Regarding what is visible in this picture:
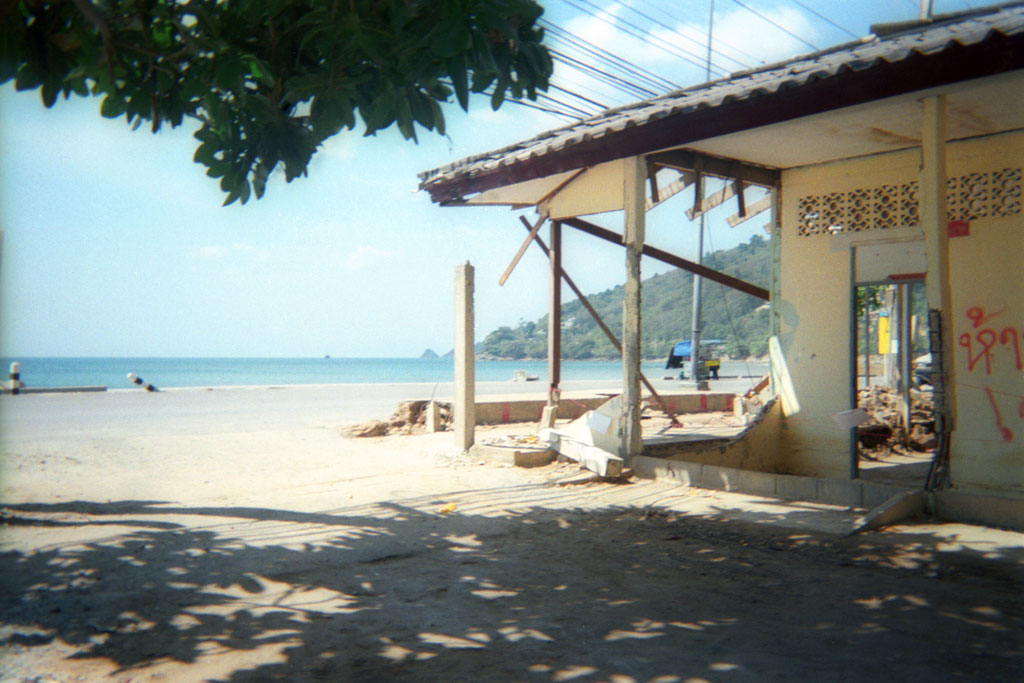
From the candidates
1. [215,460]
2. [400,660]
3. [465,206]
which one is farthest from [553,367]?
[400,660]

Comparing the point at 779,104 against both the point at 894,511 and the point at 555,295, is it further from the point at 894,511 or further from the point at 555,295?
the point at 555,295

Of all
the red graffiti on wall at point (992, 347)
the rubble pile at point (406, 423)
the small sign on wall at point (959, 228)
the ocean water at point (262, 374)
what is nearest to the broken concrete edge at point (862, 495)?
the red graffiti on wall at point (992, 347)

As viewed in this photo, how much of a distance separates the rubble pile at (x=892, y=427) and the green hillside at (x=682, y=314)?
216 feet

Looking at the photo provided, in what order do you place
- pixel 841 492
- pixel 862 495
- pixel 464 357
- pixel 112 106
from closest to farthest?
pixel 112 106 < pixel 862 495 < pixel 841 492 < pixel 464 357

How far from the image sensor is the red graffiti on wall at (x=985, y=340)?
671cm

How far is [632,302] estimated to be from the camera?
330 inches

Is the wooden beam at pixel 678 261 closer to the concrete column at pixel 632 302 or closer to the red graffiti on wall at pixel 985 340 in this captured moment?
the concrete column at pixel 632 302

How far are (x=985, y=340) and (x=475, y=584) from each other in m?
5.53

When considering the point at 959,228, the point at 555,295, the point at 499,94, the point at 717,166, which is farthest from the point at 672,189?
the point at 499,94

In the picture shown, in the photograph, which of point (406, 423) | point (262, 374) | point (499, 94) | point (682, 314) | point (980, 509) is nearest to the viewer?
point (499, 94)

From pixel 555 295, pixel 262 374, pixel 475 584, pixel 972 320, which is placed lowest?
pixel 262 374

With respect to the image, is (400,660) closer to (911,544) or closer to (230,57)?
(230,57)

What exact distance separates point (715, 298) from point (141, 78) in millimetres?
104371

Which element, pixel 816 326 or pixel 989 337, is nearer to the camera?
pixel 989 337
